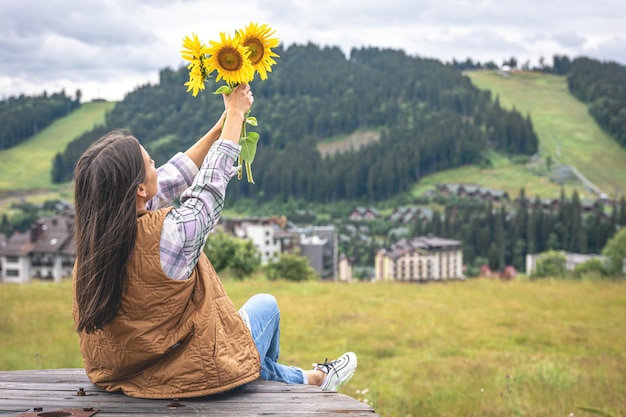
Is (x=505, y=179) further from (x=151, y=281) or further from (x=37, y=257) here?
(x=151, y=281)

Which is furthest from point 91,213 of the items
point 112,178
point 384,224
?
point 384,224

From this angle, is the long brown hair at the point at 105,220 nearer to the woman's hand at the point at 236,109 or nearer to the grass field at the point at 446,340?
the woman's hand at the point at 236,109

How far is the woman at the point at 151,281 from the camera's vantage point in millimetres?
2695

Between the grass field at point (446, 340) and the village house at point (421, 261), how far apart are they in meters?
71.2

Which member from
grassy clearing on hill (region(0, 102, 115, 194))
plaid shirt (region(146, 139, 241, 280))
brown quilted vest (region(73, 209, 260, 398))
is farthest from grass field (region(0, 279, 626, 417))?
grassy clearing on hill (region(0, 102, 115, 194))

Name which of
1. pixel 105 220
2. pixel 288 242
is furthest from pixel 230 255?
pixel 288 242

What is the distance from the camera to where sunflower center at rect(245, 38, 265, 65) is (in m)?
3.23

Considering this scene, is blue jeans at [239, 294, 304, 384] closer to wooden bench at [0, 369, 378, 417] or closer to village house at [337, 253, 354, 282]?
wooden bench at [0, 369, 378, 417]

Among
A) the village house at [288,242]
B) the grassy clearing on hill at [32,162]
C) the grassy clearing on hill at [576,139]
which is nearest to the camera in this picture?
the village house at [288,242]

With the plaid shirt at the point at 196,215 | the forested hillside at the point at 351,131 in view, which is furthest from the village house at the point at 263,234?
the plaid shirt at the point at 196,215

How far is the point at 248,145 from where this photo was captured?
3414 mm

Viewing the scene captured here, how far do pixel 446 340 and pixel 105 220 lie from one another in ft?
27.0

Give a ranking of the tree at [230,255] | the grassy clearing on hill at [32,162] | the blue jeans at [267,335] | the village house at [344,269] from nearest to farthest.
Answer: the blue jeans at [267,335] < the tree at [230,255] < the village house at [344,269] < the grassy clearing on hill at [32,162]

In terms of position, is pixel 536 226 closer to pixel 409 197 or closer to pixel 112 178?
pixel 409 197
